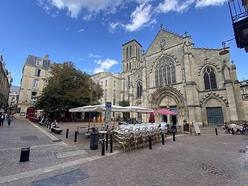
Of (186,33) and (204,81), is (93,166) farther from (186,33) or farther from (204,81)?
(186,33)

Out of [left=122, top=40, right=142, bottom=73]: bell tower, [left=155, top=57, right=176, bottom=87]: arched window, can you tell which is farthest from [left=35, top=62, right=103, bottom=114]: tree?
[left=122, top=40, right=142, bottom=73]: bell tower

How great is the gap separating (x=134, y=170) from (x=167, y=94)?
25.4 meters

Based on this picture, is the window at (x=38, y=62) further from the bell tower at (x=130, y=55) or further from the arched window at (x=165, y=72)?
the arched window at (x=165, y=72)

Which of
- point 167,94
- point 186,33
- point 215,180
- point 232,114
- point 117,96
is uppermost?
point 186,33

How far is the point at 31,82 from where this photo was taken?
41.8 m

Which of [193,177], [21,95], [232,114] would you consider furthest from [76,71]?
[193,177]

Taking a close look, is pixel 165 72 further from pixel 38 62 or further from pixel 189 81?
pixel 38 62

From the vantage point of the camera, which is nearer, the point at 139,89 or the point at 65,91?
the point at 65,91

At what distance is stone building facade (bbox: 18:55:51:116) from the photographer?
1588 inches

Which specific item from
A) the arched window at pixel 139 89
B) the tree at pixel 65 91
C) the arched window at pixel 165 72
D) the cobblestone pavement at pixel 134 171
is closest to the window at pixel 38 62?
the tree at pixel 65 91

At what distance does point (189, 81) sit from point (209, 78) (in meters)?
3.33

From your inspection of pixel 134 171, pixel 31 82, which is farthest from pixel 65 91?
pixel 134 171

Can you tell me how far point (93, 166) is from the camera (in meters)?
5.88

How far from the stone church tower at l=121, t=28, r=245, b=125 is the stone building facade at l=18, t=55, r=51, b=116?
27289mm
